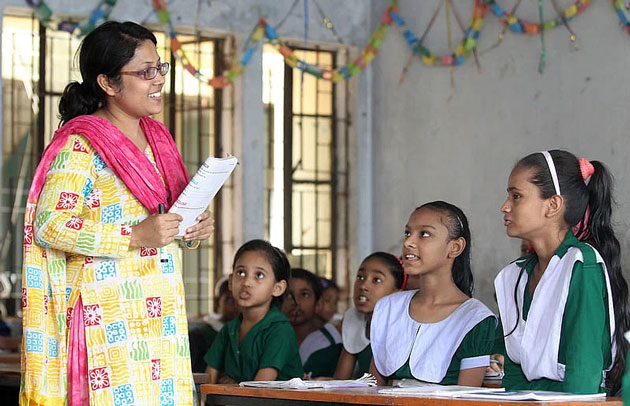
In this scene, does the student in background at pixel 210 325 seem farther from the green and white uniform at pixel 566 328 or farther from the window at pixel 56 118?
the green and white uniform at pixel 566 328

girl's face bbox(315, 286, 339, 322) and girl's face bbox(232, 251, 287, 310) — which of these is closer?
girl's face bbox(232, 251, 287, 310)

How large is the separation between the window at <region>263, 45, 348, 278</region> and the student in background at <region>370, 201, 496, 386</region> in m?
2.99

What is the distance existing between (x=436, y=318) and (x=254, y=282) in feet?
3.90

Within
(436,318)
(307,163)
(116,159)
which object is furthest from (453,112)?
(116,159)

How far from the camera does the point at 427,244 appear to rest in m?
3.87

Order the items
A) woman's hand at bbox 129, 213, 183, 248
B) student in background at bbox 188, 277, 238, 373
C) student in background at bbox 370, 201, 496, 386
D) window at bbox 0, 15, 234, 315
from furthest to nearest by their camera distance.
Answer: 1. window at bbox 0, 15, 234, 315
2. student in background at bbox 188, 277, 238, 373
3. student in background at bbox 370, 201, 496, 386
4. woman's hand at bbox 129, 213, 183, 248

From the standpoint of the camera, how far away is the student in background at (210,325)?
18.3 feet

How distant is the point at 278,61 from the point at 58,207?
4.18 metres

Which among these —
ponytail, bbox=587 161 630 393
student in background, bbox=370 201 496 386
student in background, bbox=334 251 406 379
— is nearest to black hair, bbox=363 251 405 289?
student in background, bbox=334 251 406 379

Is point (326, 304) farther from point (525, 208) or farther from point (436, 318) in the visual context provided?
point (525, 208)

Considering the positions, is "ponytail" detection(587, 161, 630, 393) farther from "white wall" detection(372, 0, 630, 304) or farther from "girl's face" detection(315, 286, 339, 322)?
"girl's face" detection(315, 286, 339, 322)

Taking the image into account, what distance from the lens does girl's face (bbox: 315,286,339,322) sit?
5.91 metres

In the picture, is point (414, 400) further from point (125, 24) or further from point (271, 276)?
point (271, 276)

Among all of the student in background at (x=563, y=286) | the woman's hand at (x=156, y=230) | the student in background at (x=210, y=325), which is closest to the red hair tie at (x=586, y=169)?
the student in background at (x=563, y=286)
